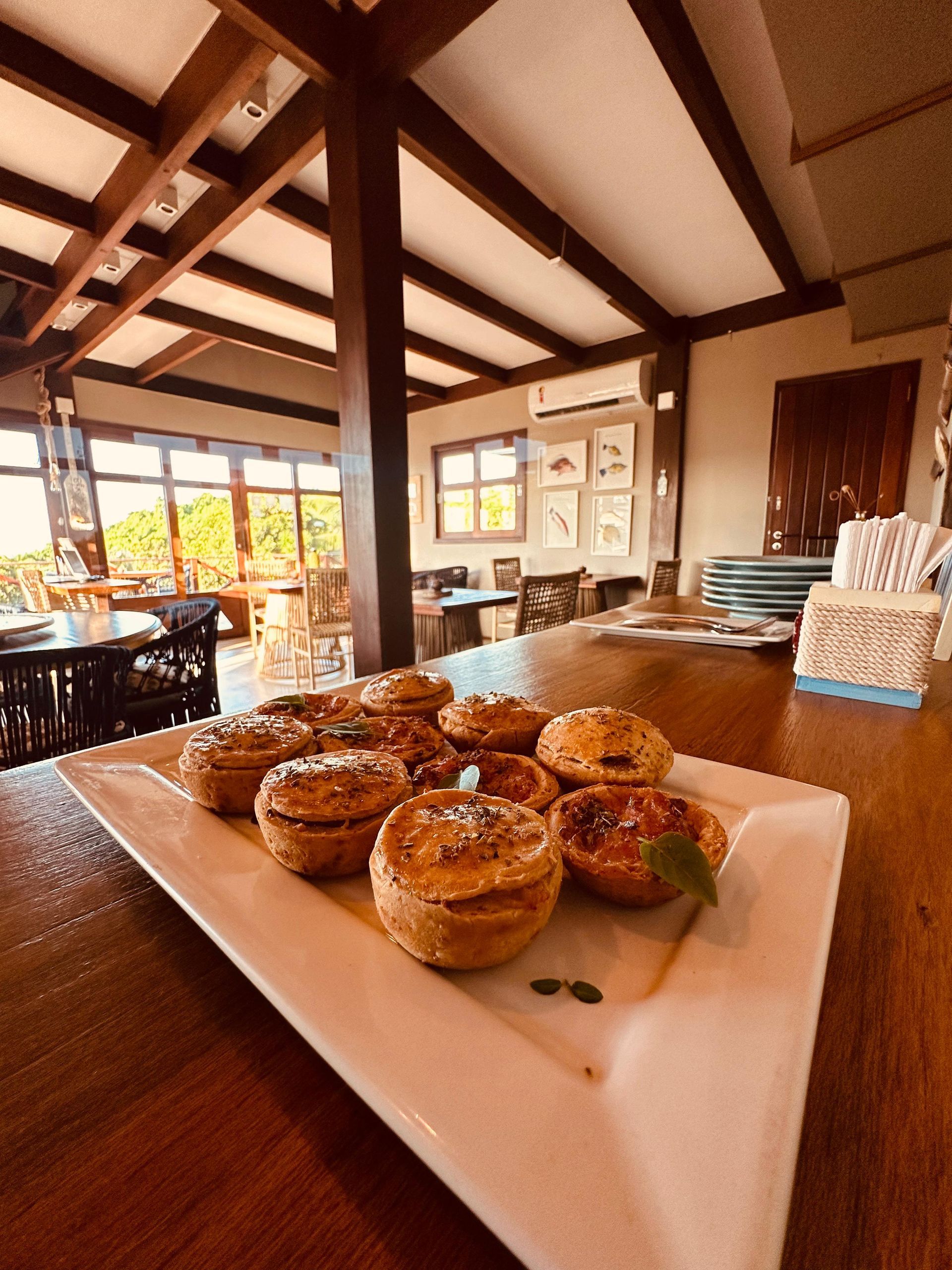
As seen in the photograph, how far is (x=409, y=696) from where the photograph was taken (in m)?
0.78

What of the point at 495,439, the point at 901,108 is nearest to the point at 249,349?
the point at 495,439

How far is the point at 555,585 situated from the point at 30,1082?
9.28ft

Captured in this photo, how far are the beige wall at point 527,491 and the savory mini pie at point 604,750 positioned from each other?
5.27 metres

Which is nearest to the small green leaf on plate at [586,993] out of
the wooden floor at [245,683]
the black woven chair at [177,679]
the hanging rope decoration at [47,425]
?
the black woven chair at [177,679]

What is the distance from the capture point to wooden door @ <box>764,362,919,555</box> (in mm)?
4043

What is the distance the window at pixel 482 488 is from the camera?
21.4 feet

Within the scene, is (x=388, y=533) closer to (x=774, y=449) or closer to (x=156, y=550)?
(x=774, y=449)

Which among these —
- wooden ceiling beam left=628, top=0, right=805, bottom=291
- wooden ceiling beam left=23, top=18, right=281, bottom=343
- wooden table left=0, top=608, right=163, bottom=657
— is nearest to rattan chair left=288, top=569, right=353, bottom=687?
wooden table left=0, top=608, right=163, bottom=657

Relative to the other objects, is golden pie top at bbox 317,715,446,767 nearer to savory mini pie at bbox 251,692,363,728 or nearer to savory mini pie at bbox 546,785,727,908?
savory mini pie at bbox 251,692,363,728

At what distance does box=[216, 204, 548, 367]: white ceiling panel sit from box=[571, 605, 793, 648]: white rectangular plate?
6.87 ft

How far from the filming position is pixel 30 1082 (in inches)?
12.0

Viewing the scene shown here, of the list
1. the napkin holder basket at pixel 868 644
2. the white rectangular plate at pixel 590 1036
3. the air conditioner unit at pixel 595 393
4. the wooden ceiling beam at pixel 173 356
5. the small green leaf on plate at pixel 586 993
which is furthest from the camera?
the wooden ceiling beam at pixel 173 356

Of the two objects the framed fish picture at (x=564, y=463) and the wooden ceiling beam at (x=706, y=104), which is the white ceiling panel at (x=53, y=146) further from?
the framed fish picture at (x=564, y=463)

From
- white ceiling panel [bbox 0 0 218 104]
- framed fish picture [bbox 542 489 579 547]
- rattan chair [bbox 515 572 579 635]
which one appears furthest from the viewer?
framed fish picture [bbox 542 489 579 547]
